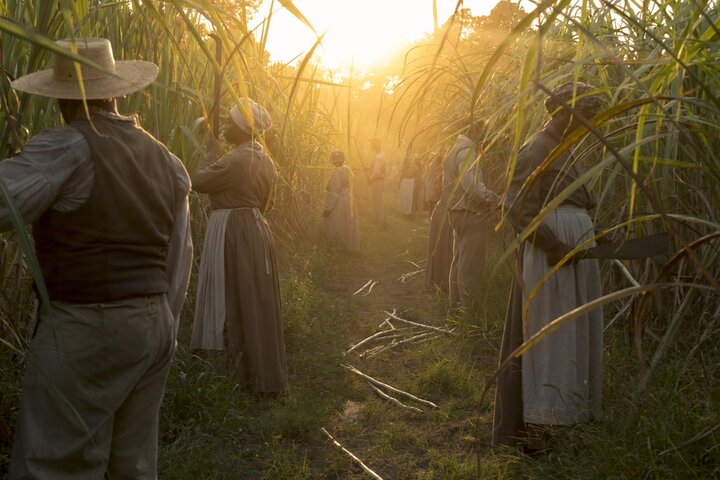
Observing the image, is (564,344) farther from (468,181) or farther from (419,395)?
(468,181)

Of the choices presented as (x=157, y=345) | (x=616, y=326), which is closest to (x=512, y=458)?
(x=616, y=326)

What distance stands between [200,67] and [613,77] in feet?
10.1

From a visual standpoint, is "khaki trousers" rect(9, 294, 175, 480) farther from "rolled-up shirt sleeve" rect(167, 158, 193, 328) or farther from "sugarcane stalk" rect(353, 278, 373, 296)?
"sugarcane stalk" rect(353, 278, 373, 296)

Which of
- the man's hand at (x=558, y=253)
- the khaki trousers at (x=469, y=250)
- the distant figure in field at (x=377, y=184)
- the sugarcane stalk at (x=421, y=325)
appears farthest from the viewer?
the distant figure in field at (x=377, y=184)

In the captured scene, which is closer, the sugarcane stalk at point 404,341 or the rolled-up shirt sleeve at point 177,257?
the rolled-up shirt sleeve at point 177,257

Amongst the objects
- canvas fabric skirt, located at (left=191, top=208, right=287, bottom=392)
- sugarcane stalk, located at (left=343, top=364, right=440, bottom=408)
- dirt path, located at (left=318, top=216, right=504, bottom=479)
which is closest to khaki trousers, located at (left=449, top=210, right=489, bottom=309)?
dirt path, located at (left=318, top=216, right=504, bottom=479)

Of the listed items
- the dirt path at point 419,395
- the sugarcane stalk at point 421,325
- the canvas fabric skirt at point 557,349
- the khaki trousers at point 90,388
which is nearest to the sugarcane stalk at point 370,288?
the dirt path at point 419,395

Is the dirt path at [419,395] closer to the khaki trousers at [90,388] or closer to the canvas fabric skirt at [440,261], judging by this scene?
the canvas fabric skirt at [440,261]

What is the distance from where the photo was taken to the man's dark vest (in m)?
2.08

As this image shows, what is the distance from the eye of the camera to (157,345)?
2299mm

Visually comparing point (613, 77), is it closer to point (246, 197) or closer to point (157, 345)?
point (246, 197)

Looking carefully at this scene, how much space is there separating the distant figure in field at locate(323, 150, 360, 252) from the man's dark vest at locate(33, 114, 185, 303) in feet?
26.1

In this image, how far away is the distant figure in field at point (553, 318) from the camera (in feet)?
10.8

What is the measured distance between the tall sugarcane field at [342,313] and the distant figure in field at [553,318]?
0.04 ft
